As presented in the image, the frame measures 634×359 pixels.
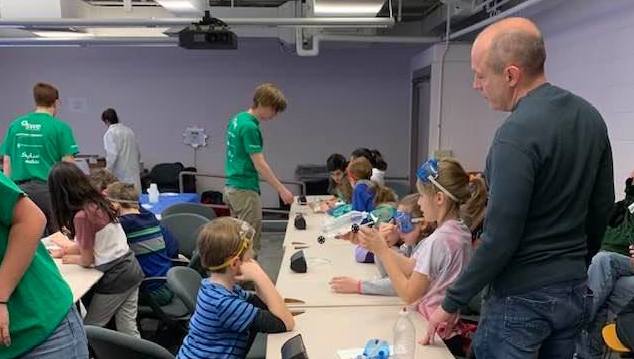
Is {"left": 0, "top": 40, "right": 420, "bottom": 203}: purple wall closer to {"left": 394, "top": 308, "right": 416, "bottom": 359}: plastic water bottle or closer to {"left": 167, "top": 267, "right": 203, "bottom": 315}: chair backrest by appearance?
{"left": 167, "top": 267, "right": 203, "bottom": 315}: chair backrest

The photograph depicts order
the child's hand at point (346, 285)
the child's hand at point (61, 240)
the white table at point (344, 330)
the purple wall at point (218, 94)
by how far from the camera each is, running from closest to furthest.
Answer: the white table at point (344, 330), the child's hand at point (346, 285), the child's hand at point (61, 240), the purple wall at point (218, 94)

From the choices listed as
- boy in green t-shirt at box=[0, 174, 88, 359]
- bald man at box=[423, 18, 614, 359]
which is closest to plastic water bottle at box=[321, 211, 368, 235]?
bald man at box=[423, 18, 614, 359]

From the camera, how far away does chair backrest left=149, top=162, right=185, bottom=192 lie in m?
7.29

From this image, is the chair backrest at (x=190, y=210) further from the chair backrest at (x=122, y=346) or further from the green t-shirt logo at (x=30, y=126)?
the chair backrest at (x=122, y=346)

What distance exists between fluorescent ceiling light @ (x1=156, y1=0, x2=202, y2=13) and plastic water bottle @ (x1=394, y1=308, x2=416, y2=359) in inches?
146

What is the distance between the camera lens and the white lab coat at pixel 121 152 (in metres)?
6.38

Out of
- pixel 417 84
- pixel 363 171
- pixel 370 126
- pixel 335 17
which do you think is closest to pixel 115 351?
pixel 363 171

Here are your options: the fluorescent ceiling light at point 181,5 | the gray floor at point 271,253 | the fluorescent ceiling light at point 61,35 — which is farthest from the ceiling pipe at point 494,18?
the fluorescent ceiling light at point 61,35

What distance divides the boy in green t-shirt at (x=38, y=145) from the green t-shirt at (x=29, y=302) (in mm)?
2624

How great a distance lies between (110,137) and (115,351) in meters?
5.15

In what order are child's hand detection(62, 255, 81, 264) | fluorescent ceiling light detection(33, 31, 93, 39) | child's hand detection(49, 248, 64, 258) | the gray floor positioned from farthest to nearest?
fluorescent ceiling light detection(33, 31, 93, 39), the gray floor, child's hand detection(49, 248, 64, 258), child's hand detection(62, 255, 81, 264)

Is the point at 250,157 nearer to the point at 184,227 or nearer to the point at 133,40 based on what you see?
the point at 184,227

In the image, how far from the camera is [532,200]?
144cm

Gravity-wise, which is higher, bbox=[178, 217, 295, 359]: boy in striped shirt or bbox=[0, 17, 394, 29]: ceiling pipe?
bbox=[0, 17, 394, 29]: ceiling pipe
